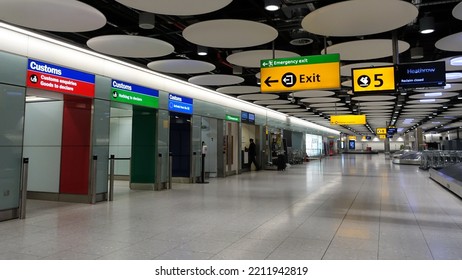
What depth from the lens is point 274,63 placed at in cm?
711

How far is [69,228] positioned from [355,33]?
6.14 metres

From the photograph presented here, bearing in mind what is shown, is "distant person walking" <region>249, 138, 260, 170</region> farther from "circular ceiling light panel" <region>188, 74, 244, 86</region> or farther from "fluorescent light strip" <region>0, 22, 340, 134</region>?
"circular ceiling light panel" <region>188, 74, 244, 86</region>

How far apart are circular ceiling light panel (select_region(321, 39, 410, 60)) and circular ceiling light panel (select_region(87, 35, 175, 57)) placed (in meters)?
3.82

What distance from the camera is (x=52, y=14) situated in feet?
17.2

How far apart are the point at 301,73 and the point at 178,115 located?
20.0 ft

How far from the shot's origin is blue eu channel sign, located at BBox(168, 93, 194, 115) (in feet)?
35.7

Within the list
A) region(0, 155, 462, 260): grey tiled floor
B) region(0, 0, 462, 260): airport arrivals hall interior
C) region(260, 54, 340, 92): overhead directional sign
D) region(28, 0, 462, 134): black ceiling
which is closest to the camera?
region(0, 155, 462, 260): grey tiled floor

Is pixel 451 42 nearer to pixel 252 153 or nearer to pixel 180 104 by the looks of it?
pixel 180 104

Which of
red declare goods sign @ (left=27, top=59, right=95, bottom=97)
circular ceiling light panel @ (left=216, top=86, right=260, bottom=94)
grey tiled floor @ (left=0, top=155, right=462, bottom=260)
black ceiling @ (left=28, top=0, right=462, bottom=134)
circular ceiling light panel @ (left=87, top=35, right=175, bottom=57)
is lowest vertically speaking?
grey tiled floor @ (left=0, top=155, right=462, bottom=260)

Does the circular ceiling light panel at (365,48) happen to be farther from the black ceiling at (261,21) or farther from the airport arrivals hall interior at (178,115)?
the black ceiling at (261,21)

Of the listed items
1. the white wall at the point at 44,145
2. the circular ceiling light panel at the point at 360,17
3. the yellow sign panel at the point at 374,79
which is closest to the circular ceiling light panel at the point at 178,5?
the circular ceiling light panel at the point at 360,17

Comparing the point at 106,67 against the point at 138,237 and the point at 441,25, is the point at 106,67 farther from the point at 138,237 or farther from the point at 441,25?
the point at 441,25

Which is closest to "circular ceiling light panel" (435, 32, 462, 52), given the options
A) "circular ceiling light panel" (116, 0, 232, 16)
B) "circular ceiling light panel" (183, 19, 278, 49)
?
"circular ceiling light panel" (183, 19, 278, 49)

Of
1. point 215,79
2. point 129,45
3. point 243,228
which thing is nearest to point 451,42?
point 243,228
